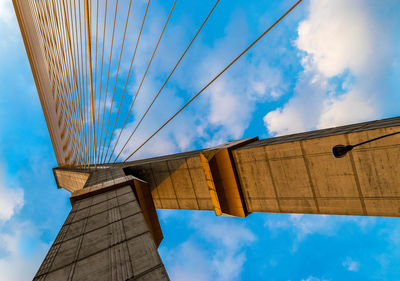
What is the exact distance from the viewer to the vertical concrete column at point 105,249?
339 centimetres

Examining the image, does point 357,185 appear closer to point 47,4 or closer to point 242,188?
point 242,188

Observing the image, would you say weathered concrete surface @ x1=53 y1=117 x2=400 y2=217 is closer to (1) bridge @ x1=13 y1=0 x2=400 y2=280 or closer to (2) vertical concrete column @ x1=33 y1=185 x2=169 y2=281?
(1) bridge @ x1=13 y1=0 x2=400 y2=280

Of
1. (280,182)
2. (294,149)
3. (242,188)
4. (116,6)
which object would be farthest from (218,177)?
(116,6)

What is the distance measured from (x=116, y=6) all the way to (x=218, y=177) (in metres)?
8.78

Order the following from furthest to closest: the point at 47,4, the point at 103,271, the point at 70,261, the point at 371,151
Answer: the point at 47,4, the point at 371,151, the point at 70,261, the point at 103,271

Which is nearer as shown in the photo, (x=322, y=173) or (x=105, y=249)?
(x=105, y=249)

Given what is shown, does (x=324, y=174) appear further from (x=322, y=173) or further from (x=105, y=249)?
(x=105, y=249)

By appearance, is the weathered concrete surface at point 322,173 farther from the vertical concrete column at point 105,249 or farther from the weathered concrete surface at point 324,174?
the vertical concrete column at point 105,249

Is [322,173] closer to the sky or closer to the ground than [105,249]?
closer to the ground

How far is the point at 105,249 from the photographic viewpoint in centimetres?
416

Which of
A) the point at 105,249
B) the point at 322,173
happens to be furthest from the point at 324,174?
the point at 105,249

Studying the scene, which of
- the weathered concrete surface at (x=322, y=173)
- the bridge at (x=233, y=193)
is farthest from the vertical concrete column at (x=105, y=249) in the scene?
the weathered concrete surface at (x=322, y=173)

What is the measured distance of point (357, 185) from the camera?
20.4ft

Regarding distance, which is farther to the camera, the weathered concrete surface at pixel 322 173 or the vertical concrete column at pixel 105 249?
the weathered concrete surface at pixel 322 173
